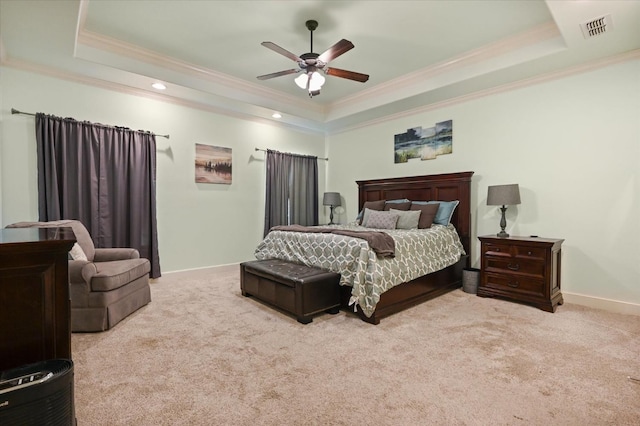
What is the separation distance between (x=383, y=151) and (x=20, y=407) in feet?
17.1

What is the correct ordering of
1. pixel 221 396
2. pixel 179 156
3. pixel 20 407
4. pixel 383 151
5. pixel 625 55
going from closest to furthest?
pixel 20 407 → pixel 221 396 → pixel 625 55 → pixel 179 156 → pixel 383 151

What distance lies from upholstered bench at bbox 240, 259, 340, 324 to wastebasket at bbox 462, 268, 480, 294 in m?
1.91

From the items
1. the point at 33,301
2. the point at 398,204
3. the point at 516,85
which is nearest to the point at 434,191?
the point at 398,204

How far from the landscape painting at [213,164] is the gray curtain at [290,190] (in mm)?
734

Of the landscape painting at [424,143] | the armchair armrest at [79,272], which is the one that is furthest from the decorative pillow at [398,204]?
the armchair armrest at [79,272]

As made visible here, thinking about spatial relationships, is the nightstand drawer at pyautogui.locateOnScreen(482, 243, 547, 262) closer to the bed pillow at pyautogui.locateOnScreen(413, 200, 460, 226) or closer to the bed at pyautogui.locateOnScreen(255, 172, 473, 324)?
the bed at pyautogui.locateOnScreen(255, 172, 473, 324)

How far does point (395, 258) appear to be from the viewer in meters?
3.05

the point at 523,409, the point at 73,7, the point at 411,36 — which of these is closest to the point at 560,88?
the point at 411,36

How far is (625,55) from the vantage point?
316cm

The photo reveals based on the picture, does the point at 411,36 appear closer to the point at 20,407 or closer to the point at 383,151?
the point at 383,151

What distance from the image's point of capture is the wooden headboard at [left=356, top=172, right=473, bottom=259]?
4.31 meters

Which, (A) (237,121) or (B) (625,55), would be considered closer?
(B) (625,55)

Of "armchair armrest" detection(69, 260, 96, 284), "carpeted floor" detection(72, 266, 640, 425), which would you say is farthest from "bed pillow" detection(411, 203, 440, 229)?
"armchair armrest" detection(69, 260, 96, 284)

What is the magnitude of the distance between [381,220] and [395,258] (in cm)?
137
